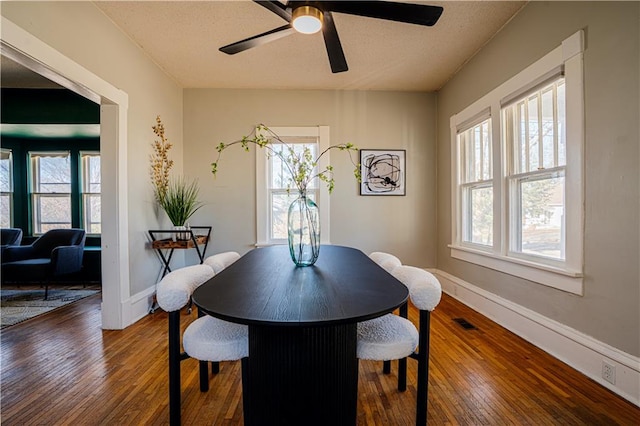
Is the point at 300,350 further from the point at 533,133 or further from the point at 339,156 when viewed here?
the point at 339,156

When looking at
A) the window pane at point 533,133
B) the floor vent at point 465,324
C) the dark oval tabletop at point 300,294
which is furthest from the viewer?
the floor vent at point 465,324

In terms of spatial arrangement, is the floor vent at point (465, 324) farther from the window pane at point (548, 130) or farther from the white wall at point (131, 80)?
the white wall at point (131, 80)

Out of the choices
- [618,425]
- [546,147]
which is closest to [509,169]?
[546,147]

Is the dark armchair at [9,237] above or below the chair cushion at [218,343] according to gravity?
above

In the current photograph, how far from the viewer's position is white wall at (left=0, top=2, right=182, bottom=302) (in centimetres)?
194

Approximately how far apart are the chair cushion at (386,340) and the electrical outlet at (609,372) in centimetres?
128

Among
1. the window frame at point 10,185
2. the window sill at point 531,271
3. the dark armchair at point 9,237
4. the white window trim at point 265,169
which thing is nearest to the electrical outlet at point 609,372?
the window sill at point 531,271

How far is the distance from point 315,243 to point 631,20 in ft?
7.10

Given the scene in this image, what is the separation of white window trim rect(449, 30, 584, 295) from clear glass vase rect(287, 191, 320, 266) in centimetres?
176

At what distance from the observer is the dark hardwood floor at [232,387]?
150 cm

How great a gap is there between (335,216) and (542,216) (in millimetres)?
2285

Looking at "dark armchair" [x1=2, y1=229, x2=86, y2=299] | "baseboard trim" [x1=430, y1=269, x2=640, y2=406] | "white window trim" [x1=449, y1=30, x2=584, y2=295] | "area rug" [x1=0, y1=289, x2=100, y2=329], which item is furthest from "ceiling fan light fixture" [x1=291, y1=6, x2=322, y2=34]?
"dark armchair" [x1=2, y1=229, x2=86, y2=299]

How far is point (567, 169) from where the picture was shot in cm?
199

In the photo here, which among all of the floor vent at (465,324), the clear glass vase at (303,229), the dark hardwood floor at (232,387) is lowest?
the floor vent at (465,324)
